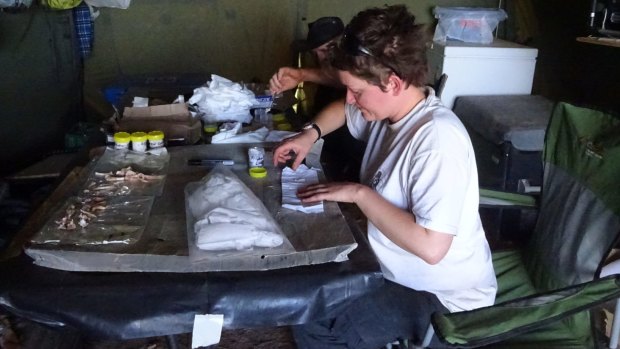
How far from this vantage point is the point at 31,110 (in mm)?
3252

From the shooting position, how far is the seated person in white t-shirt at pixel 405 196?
1.10 metres

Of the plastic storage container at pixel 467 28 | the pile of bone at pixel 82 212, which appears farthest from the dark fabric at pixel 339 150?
the plastic storage container at pixel 467 28

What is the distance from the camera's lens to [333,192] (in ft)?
3.91

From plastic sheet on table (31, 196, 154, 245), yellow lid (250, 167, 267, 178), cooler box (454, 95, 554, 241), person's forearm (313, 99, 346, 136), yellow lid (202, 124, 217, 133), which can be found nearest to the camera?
plastic sheet on table (31, 196, 154, 245)

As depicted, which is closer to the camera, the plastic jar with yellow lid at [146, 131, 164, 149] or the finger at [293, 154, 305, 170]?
the finger at [293, 154, 305, 170]

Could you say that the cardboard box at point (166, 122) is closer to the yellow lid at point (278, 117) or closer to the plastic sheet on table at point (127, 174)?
the plastic sheet on table at point (127, 174)

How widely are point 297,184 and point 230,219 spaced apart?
0.32 meters

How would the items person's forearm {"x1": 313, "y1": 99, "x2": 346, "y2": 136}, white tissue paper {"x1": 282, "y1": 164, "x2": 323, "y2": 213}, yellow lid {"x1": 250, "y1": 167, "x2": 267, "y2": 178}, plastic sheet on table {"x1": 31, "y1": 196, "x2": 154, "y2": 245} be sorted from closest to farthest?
1. plastic sheet on table {"x1": 31, "y1": 196, "x2": 154, "y2": 245}
2. white tissue paper {"x1": 282, "y1": 164, "x2": 323, "y2": 213}
3. yellow lid {"x1": 250, "y1": 167, "x2": 267, "y2": 178}
4. person's forearm {"x1": 313, "y1": 99, "x2": 346, "y2": 136}

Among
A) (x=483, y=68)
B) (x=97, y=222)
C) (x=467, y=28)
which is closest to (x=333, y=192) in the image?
(x=97, y=222)

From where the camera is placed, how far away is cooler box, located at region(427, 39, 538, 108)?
123 inches

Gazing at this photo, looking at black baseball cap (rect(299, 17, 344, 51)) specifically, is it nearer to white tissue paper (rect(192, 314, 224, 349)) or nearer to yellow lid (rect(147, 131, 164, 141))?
yellow lid (rect(147, 131, 164, 141))

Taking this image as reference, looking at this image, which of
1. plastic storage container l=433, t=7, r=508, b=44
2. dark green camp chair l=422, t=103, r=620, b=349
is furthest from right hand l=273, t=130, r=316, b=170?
plastic storage container l=433, t=7, r=508, b=44

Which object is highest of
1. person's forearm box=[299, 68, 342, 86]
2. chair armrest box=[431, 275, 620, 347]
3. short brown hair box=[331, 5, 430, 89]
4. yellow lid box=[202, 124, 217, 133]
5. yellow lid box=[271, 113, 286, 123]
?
short brown hair box=[331, 5, 430, 89]

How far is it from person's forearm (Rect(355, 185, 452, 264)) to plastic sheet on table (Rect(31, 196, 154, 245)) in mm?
478
